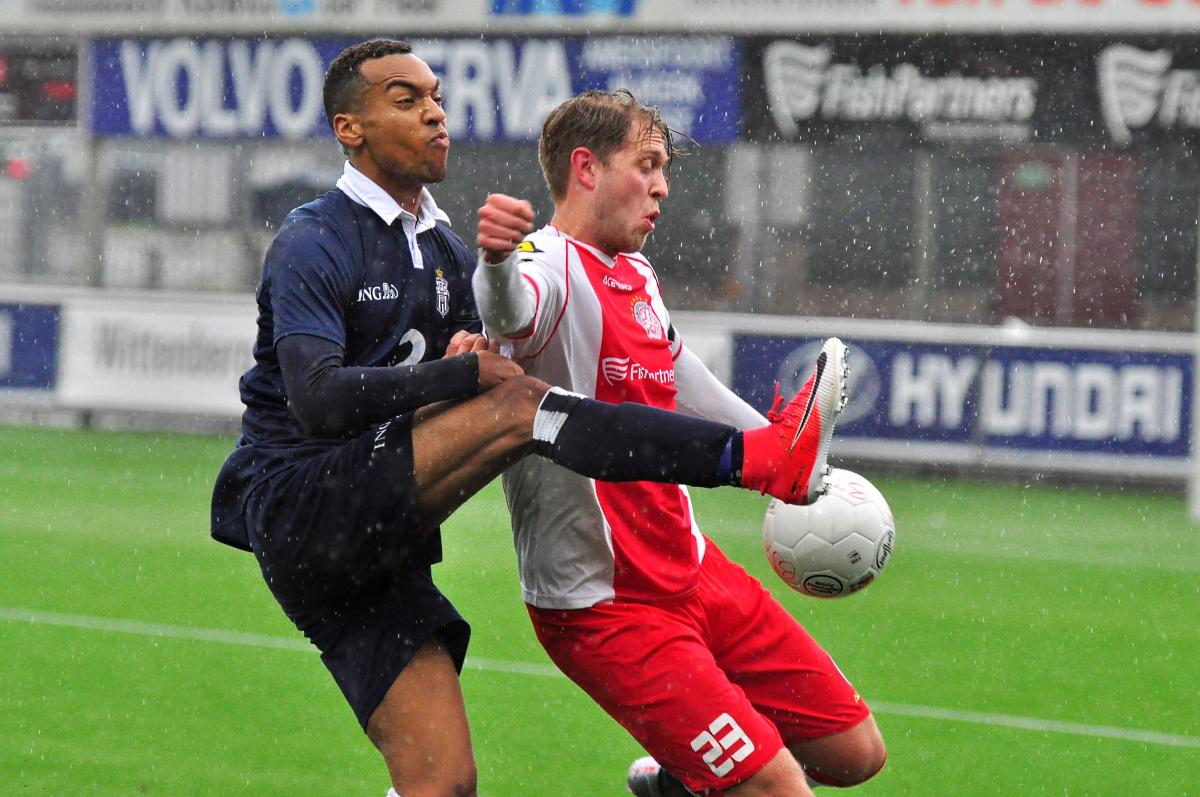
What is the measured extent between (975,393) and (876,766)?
31.2ft

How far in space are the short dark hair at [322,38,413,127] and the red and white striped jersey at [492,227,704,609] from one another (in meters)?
0.59

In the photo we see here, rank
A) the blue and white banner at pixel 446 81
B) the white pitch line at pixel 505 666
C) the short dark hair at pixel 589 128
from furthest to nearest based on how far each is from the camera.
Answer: the blue and white banner at pixel 446 81
the white pitch line at pixel 505 666
the short dark hair at pixel 589 128

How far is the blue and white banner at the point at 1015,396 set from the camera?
43.3ft

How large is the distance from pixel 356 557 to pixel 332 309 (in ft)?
1.82

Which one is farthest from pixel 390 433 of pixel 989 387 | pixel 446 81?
pixel 446 81

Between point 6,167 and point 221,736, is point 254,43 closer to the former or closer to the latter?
point 6,167

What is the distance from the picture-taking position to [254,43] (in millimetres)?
17562

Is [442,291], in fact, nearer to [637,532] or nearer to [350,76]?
[350,76]

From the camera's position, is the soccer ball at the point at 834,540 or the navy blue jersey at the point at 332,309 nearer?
the navy blue jersey at the point at 332,309

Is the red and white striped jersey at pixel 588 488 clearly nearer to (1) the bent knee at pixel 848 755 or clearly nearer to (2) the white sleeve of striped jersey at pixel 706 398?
(2) the white sleeve of striped jersey at pixel 706 398

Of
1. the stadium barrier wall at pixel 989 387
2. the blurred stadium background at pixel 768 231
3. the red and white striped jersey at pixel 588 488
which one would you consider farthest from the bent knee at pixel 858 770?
the stadium barrier wall at pixel 989 387

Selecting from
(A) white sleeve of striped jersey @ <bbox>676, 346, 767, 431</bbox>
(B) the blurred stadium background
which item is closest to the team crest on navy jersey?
(A) white sleeve of striped jersey @ <bbox>676, 346, 767, 431</bbox>

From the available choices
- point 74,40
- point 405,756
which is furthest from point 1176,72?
point 405,756

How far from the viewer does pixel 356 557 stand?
3.96 m
